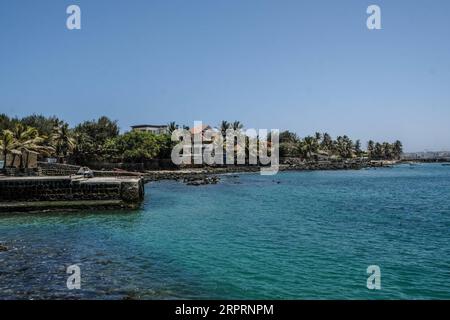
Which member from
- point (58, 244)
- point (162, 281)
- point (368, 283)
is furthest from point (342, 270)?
point (58, 244)

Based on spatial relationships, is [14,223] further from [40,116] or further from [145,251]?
[40,116]

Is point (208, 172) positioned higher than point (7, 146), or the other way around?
point (7, 146)

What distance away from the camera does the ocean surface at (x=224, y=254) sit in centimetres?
1309

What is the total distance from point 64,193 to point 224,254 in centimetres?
1726

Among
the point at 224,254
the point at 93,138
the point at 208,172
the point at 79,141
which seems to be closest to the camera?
the point at 224,254

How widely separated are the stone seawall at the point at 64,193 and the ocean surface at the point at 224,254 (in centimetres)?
160

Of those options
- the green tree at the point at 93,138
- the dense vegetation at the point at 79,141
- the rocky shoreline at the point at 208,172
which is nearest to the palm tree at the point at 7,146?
the dense vegetation at the point at 79,141

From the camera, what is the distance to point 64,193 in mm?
30297

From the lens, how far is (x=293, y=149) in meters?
135

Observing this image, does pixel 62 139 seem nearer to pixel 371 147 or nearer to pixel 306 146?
pixel 306 146

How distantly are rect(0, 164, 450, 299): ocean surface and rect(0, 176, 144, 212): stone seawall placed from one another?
160 centimetres

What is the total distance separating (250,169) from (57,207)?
73140mm

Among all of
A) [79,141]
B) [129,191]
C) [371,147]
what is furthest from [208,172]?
[371,147]

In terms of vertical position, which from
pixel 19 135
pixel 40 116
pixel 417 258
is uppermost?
pixel 40 116
